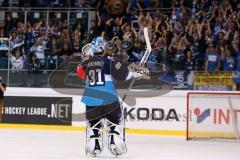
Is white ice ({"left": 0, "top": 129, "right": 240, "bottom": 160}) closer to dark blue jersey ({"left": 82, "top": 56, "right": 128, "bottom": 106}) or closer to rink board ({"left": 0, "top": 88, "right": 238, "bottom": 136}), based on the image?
rink board ({"left": 0, "top": 88, "right": 238, "bottom": 136})

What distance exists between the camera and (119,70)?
7.93 meters

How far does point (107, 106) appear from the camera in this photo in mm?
7984

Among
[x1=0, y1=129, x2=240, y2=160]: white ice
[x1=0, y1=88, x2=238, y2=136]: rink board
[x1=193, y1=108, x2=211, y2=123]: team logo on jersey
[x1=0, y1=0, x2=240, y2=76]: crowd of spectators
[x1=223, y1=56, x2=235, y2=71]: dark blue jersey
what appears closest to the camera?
[x1=0, y1=129, x2=240, y2=160]: white ice

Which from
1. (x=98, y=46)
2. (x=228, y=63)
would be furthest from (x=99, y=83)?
(x=228, y=63)

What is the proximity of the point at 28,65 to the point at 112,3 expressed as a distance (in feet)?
11.6

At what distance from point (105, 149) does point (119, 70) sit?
182 cm

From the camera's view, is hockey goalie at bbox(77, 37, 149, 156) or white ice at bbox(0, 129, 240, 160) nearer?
hockey goalie at bbox(77, 37, 149, 156)

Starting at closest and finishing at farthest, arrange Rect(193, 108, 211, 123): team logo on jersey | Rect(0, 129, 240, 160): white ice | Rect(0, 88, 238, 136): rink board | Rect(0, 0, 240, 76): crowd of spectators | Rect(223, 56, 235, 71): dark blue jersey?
1. Rect(0, 129, 240, 160): white ice
2. Rect(193, 108, 211, 123): team logo on jersey
3. Rect(0, 88, 238, 136): rink board
4. Rect(223, 56, 235, 71): dark blue jersey
5. Rect(0, 0, 240, 76): crowd of spectators

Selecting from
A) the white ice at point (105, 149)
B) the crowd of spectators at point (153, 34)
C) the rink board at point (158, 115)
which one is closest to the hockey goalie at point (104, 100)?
the white ice at point (105, 149)

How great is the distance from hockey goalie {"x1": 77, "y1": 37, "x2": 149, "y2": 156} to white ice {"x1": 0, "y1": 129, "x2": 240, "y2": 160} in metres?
0.22

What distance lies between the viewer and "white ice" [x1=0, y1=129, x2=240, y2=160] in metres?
8.06

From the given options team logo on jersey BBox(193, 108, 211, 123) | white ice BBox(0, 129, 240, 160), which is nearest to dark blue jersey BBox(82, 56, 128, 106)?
white ice BBox(0, 129, 240, 160)

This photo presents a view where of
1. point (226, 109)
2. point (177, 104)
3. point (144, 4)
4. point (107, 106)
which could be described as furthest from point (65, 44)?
point (107, 106)

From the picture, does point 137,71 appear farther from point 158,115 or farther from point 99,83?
point 158,115
